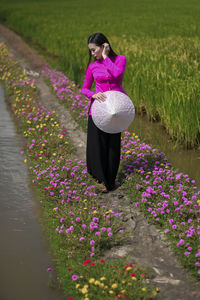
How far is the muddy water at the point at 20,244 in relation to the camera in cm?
336

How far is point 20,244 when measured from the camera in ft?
13.2

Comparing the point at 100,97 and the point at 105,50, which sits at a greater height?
the point at 105,50

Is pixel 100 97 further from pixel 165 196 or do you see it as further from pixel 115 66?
pixel 165 196

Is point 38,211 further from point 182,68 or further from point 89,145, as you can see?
point 182,68

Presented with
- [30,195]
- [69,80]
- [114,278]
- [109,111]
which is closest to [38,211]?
[30,195]

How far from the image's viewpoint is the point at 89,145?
4.70 m

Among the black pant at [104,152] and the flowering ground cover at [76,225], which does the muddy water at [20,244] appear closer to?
the flowering ground cover at [76,225]

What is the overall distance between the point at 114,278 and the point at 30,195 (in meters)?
2.35

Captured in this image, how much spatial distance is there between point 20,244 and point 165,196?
1610mm

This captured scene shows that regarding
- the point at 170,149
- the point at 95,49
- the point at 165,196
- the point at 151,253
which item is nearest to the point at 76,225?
the point at 151,253

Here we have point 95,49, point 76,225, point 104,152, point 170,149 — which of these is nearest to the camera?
point 76,225

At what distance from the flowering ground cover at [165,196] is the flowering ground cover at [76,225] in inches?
16.6

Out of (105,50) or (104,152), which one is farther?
(104,152)

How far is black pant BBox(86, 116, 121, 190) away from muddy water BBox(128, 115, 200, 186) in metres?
1.37
